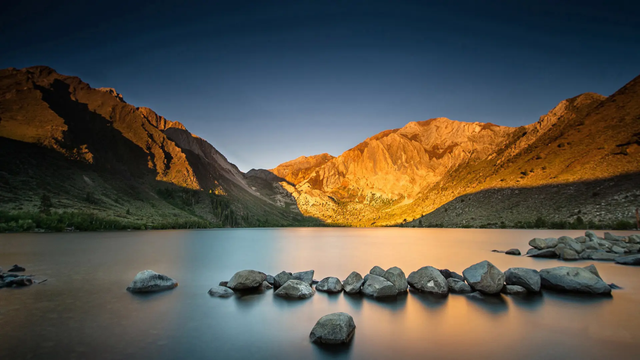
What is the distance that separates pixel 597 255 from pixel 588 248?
2981 millimetres

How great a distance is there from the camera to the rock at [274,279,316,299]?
1670 cm

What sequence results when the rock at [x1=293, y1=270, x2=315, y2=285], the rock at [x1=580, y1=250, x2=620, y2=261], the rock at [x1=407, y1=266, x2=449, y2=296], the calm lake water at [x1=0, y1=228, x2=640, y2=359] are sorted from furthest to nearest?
1. the rock at [x1=580, y1=250, x2=620, y2=261]
2. the rock at [x1=293, y1=270, x2=315, y2=285]
3. the rock at [x1=407, y1=266, x2=449, y2=296]
4. the calm lake water at [x1=0, y1=228, x2=640, y2=359]

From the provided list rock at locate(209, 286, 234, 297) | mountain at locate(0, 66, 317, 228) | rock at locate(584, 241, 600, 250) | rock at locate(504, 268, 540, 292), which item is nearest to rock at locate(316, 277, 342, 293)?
rock at locate(209, 286, 234, 297)

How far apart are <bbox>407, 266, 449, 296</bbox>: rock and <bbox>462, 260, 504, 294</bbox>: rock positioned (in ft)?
4.98

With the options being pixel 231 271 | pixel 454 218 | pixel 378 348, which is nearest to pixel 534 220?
pixel 454 218

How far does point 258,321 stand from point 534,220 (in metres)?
99.3

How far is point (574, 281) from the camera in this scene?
55.1 ft

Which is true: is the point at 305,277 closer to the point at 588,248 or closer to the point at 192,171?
the point at 588,248

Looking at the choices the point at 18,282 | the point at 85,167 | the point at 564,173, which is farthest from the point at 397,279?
the point at 85,167

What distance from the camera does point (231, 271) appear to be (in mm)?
27094

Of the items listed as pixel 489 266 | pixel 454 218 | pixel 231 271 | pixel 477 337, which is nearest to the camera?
pixel 477 337

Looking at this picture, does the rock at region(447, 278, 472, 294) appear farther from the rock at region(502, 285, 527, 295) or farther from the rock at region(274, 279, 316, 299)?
the rock at region(274, 279, 316, 299)

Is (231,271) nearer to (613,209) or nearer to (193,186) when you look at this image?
(613,209)

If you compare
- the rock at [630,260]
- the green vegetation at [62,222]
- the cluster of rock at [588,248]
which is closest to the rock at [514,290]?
the rock at [630,260]
